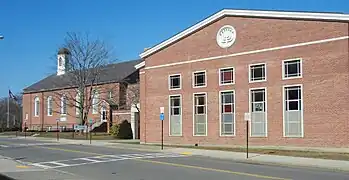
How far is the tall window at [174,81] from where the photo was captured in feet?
126

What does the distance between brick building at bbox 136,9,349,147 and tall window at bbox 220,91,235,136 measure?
0.24ft

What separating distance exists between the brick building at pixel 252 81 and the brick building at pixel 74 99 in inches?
505

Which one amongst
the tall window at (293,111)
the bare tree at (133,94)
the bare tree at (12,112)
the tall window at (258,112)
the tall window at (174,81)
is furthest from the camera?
the bare tree at (12,112)

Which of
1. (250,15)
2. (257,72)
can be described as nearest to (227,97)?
(257,72)

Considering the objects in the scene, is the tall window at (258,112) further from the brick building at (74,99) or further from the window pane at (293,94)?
the brick building at (74,99)

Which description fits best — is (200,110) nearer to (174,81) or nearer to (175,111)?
(175,111)

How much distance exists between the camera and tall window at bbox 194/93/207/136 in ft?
119

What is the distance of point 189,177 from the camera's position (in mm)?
16156

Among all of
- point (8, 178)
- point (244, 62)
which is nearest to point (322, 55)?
point (244, 62)

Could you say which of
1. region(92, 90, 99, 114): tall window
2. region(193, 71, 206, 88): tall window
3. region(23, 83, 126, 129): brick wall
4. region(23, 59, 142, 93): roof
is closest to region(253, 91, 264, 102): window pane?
region(193, 71, 206, 88): tall window

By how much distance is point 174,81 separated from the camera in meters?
38.9

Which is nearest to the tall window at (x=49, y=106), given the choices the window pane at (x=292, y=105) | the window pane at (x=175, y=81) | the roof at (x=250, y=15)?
the roof at (x=250, y=15)

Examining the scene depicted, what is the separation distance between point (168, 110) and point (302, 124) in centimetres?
1236

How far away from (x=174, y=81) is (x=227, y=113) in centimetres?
609
